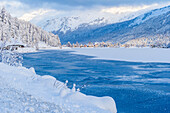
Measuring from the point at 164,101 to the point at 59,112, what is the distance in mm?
7414

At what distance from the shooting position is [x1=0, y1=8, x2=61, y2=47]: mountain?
77562 millimetres

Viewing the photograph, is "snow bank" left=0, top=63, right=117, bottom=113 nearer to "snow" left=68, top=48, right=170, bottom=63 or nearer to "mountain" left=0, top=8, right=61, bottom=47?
"snow" left=68, top=48, right=170, bottom=63

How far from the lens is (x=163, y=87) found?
14164mm

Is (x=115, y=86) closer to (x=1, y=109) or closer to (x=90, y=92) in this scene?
(x=90, y=92)

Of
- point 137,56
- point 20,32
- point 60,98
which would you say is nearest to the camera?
point 60,98

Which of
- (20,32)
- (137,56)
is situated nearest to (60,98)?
(137,56)

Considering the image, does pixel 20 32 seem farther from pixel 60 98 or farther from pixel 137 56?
pixel 60 98

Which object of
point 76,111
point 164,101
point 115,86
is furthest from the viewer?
point 115,86

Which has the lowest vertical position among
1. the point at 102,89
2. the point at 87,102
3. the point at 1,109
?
the point at 102,89

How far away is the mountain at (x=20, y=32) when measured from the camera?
77562mm

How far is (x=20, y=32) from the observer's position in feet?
362

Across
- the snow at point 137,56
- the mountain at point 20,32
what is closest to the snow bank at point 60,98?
the snow at point 137,56

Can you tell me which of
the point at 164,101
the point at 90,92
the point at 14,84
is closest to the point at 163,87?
the point at 164,101

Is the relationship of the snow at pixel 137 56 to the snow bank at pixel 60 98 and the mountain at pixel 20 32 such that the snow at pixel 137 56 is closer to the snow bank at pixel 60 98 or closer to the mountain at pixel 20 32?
the snow bank at pixel 60 98
